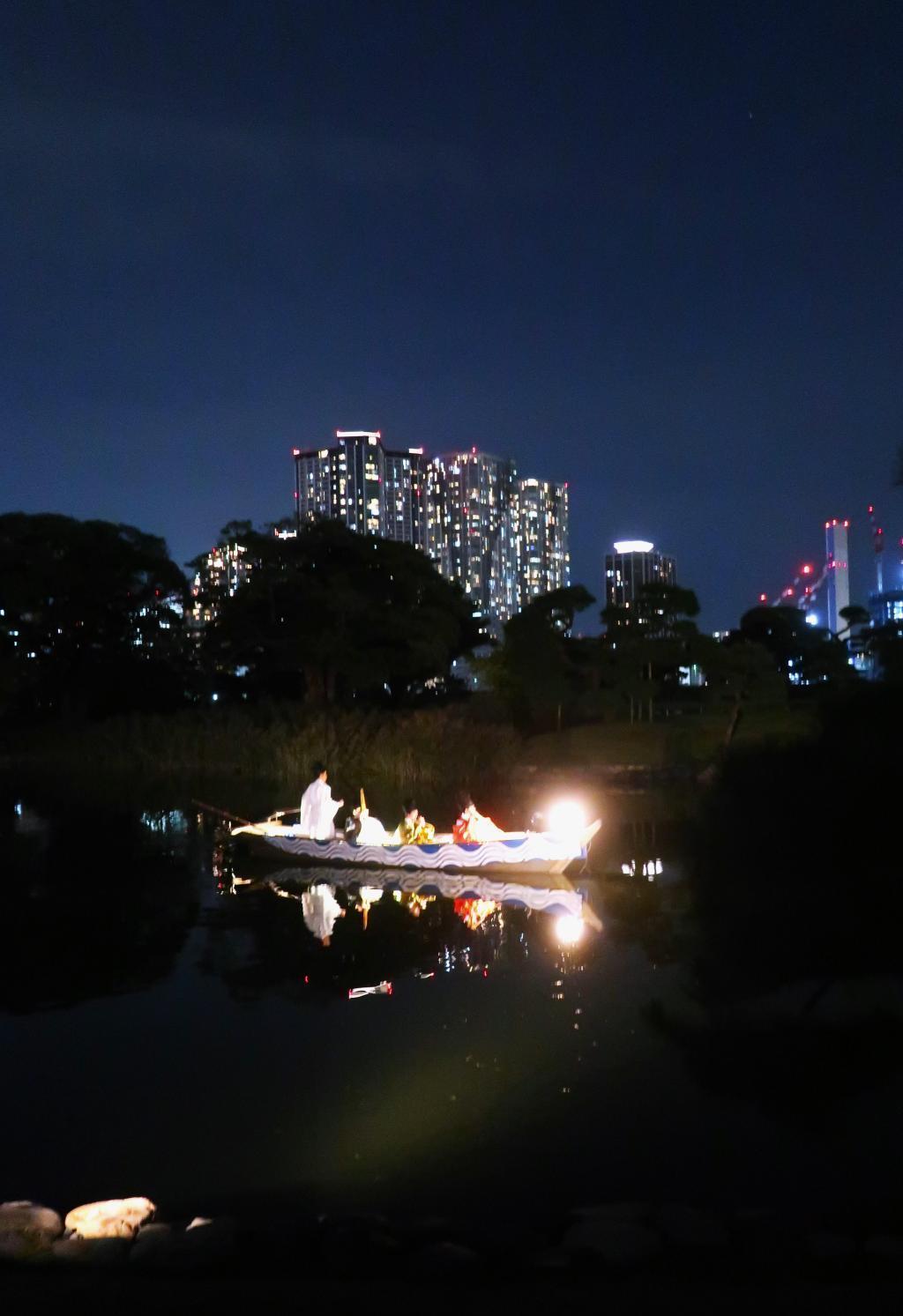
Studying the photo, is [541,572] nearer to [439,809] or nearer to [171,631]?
[171,631]

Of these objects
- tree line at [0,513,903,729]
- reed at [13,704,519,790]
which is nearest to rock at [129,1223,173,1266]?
reed at [13,704,519,790]

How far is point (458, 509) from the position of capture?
361ft

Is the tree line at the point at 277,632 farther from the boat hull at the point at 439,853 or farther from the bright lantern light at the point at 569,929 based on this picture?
the bright lantern light at the point at 569,929

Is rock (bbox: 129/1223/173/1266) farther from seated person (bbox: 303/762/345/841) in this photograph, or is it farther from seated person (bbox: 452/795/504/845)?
seated person (bbox: 303/762/345/841)

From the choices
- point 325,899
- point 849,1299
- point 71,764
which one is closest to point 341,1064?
point 849,1299

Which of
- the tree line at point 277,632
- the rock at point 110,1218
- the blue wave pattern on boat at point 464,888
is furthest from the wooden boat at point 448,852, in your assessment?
the tree line at point 277,632

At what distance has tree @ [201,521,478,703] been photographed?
131ft

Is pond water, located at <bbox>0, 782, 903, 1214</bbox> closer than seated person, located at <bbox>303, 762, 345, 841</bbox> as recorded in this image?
Yes

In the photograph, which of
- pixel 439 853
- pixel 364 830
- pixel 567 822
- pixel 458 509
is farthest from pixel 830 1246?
pixel 458 509

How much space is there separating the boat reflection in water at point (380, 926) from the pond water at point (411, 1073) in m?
0.06

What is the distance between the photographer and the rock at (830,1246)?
4648 millimetres

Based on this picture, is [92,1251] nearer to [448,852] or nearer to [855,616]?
[855,616]

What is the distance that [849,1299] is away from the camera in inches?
165

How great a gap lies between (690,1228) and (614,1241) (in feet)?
1.14
